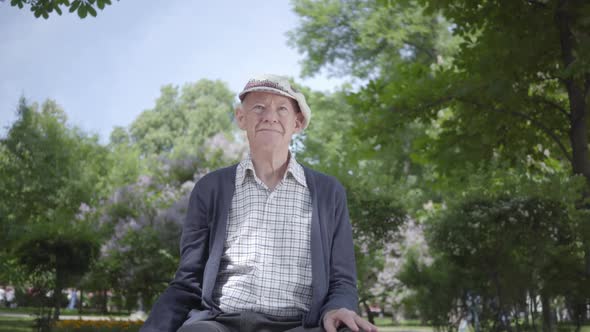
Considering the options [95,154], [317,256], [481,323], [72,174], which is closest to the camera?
[317,256]

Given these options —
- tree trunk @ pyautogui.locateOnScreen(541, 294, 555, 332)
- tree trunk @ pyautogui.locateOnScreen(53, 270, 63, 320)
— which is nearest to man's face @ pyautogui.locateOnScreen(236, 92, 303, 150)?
tree trunk @ pyautogui.locateOnScreen(541, 294, 555, 332)

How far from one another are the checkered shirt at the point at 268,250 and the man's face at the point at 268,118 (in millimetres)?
107

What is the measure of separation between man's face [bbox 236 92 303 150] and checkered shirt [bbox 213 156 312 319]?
0.11 m

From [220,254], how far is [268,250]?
0.56 ft

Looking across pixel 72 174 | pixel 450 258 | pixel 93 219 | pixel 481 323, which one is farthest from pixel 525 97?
pixel 72 174

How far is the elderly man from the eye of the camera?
2146 millimetres

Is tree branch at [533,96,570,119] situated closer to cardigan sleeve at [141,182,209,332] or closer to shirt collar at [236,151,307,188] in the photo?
shirt collar at [236,151,307,188]

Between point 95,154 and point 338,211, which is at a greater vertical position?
point 95,154

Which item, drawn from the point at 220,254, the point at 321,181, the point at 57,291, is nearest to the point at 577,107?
the point at 321,181

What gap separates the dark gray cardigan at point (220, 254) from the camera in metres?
2.14

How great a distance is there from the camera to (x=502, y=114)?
8.52 m

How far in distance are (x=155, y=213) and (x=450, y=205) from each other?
6.76 meters

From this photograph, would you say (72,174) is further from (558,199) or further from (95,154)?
(558,199)

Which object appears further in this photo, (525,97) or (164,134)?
(164,134)
